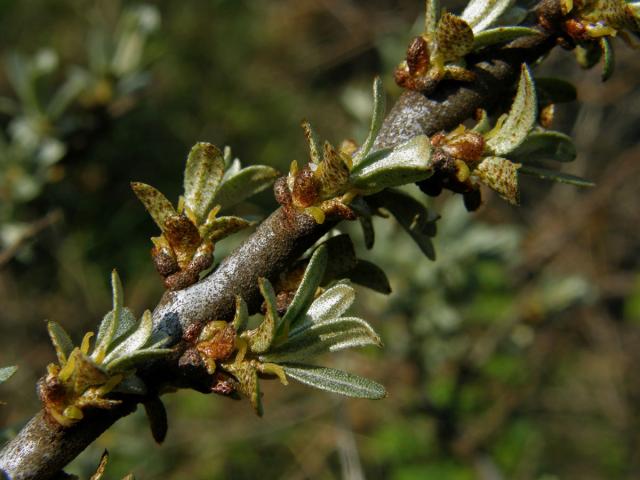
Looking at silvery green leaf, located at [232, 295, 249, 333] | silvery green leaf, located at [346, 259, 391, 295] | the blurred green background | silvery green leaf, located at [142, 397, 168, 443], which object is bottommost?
the blurred green background

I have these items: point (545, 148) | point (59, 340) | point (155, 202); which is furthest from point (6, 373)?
point (545, 148)

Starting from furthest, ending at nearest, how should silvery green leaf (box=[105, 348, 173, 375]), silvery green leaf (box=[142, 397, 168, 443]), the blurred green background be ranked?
the blurred green background → silvery green leaf (box=[142, 397, 168, 443]) → silvery green leaf (box=[105, 348, 173, 375])

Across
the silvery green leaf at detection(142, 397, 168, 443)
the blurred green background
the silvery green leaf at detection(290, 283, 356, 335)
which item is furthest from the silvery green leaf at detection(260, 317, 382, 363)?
the blurred green background

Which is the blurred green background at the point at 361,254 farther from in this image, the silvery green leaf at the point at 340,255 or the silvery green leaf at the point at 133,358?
the silvery green leaf at the point at 133,358

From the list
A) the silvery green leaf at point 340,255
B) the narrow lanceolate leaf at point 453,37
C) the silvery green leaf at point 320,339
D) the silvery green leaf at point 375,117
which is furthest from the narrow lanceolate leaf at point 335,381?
the narrow lanceolate leaf at point 453,37

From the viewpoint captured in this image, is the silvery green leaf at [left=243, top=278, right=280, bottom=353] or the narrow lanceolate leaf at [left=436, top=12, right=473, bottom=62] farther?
the narrow lanceolate leaf at [left=436, top=12, right=473, bottom=62]

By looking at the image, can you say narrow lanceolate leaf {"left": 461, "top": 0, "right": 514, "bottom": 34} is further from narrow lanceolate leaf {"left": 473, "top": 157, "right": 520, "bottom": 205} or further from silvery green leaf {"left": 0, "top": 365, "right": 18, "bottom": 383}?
silvery green leaf {"left": 0, "top": 365, "right": 18, "bottom": 383}

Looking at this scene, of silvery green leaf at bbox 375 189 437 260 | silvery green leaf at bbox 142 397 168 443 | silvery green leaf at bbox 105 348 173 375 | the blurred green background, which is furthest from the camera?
the blurred green background
